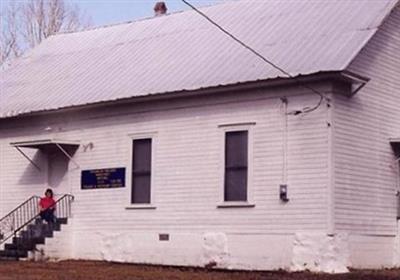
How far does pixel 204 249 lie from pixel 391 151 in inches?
228

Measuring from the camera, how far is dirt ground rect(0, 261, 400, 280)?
20.4 m

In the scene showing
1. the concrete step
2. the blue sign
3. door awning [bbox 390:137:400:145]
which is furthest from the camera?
the concrete step

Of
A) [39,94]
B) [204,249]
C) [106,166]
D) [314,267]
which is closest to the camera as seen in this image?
[314,267]

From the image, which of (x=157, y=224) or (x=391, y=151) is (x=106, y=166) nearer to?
(x=157, y=224)

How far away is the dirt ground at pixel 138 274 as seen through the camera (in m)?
20.4

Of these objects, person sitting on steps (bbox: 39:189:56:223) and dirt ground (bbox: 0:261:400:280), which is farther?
person sitting on steps (bbox: 39:189:56:223)

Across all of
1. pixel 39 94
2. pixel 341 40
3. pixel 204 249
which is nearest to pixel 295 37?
pixel 341 40

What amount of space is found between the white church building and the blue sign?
47 millimetres

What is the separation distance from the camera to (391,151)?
24.7m

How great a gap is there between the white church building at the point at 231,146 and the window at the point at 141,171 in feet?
0.15

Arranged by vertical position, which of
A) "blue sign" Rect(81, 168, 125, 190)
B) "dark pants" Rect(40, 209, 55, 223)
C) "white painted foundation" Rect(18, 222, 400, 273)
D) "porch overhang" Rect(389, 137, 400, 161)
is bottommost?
"white painted foundation" Rect(18, 222, 400, 273)

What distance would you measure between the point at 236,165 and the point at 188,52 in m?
5.08

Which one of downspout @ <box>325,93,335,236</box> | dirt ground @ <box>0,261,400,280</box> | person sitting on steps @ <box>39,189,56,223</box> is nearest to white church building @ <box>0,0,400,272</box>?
downspout @ <box>325,93,335,236</box>

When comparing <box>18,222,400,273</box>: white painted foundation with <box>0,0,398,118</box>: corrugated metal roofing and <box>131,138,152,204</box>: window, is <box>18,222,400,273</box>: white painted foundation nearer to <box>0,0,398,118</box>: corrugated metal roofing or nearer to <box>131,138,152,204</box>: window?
<box>131,138,152,204</box>: window
